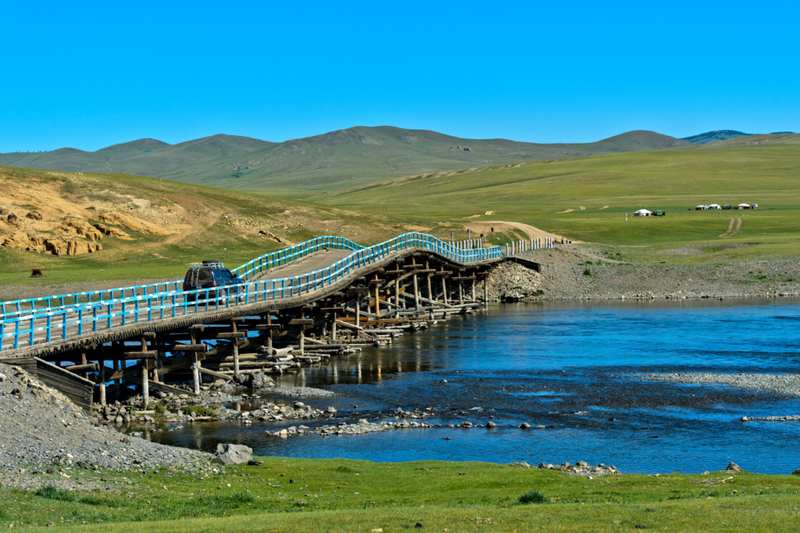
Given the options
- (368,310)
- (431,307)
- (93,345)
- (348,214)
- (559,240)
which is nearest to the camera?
(93,345)

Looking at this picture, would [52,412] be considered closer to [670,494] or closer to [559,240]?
[670,494]

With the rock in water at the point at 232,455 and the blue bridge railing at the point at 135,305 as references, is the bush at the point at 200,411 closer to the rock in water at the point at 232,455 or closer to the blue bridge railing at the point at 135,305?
the blue bridge railing at the point at 135,305

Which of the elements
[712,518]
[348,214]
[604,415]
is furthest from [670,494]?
[348,214]

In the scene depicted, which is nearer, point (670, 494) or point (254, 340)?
point (670, 494)

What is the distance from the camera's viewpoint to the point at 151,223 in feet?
293

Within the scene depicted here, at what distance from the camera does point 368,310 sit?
5825 centimetres

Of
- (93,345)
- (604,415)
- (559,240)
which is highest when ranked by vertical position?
(559,240)

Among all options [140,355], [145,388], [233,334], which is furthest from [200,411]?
[233,334]

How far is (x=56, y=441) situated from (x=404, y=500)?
353 inches

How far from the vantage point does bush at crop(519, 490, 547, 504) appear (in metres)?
16.8

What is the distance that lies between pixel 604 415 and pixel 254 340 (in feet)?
65.0

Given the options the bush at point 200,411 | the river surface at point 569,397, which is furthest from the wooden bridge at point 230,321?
the river surface at point 569,397

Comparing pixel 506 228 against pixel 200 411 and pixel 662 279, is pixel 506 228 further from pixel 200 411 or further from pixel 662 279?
pixel 200 411

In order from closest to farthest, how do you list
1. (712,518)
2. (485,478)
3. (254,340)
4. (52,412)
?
(712,518) < (485,478) < (52,412) < (254,340)
